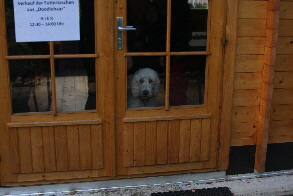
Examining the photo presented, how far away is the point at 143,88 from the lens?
3285 millimetres

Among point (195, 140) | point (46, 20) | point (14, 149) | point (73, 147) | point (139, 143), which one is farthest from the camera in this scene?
point (195, 140)

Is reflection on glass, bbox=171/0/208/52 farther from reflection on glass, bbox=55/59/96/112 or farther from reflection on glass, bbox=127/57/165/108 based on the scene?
reflection on glass, bbox=55/59/96/112

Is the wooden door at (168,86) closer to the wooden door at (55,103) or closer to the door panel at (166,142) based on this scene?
the door panel at (166,142)

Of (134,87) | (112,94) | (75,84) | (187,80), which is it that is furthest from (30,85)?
(187,80)

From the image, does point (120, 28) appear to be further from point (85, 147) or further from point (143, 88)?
point (85, 147)

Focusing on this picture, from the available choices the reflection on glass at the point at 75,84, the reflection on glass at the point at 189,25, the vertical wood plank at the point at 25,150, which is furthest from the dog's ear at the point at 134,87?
the vertical wood plank at the point at 25,150

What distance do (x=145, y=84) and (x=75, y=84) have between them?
645mm

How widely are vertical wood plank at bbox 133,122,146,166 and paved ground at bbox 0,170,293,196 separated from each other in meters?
0.22

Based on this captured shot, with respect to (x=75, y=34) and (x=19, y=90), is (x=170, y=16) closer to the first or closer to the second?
(x=75, y=34)

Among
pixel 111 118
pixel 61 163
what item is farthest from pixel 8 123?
pixel 111 118

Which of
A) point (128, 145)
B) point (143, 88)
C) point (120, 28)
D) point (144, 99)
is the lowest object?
point (128, 145)

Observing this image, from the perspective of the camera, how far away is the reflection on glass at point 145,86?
324 cm

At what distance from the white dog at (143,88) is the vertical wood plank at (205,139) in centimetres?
57

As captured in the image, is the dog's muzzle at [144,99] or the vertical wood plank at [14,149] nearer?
the vertical wood plank at [14,149]
